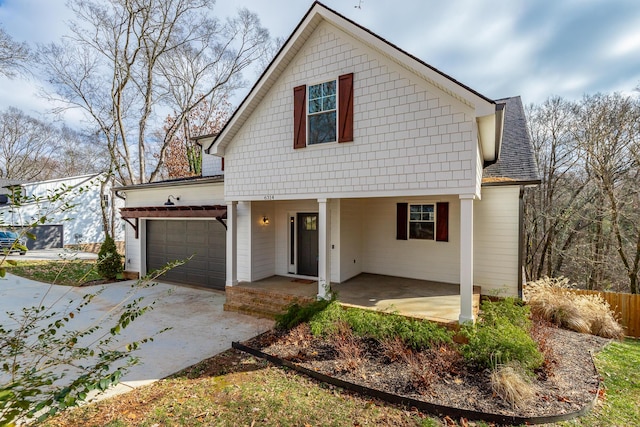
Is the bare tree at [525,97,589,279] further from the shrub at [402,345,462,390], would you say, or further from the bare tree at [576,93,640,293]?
the shrub at [402,345,462,390]

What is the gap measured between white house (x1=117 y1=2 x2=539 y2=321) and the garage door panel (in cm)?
37

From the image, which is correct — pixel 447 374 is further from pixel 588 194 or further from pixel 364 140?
pixel 588 194

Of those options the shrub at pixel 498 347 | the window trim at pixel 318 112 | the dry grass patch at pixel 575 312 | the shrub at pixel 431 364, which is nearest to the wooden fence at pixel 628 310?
the dry grass patch at pixel 575 312

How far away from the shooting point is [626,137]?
46.3ft

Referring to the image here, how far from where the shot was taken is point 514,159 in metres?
9.84

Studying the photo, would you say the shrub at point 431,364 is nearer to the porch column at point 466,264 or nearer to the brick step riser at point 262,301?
the porch column at point 466,264

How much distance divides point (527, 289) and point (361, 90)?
718 cm

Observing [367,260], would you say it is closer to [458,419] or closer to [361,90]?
[361,90]

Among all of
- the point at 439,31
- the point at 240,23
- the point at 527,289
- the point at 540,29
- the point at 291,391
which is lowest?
the point at 291,391

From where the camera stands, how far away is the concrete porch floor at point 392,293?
679 centimetres

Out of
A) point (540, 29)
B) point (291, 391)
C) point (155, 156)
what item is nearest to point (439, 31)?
point (540, 29)

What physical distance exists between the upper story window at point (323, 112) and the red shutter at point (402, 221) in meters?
3.80

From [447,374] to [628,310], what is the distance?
25.5 feet

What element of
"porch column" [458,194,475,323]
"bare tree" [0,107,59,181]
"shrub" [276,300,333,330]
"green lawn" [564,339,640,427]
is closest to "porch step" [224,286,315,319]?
"shrub" [276,300,333,330]
